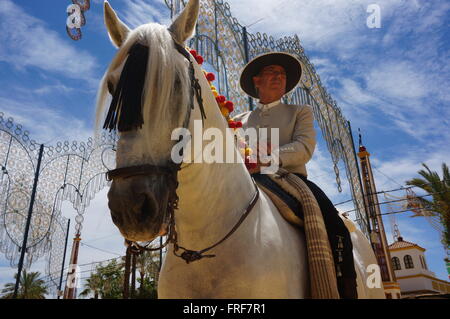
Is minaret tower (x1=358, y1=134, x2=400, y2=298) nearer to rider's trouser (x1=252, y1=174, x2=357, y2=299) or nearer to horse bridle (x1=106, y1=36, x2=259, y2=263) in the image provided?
rider's trouser (x1=252, y1=174, x2=357, y2=299)

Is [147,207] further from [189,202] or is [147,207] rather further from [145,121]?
[189,202]

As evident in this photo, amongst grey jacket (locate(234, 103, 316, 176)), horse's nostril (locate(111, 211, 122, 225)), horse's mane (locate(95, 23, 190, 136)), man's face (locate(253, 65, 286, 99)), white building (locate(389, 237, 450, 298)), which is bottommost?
horse's nostril (locate(111, 211, 122, 225))

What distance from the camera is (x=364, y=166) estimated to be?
53.9ft

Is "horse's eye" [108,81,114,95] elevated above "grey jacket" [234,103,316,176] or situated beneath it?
situated beneath

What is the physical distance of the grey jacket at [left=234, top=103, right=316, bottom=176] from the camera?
295 cm

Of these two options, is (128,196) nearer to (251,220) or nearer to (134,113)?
(134,113)

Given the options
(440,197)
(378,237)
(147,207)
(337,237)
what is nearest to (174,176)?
(147,207)

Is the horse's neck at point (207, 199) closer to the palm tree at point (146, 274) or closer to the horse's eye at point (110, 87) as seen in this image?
the horse's eye at point (110, 87)

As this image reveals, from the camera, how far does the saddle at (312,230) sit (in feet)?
7.25

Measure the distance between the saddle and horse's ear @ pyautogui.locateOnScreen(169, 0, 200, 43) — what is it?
1.31m

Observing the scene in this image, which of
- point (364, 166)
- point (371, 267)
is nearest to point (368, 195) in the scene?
point (364, 166)

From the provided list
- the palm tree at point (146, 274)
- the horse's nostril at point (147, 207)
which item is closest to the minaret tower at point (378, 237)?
the palm tree at point (146, 274)

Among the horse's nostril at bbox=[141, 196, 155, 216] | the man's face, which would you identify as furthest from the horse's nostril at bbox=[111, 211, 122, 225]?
the man's face

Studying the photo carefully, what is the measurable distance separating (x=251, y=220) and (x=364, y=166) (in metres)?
15.7
